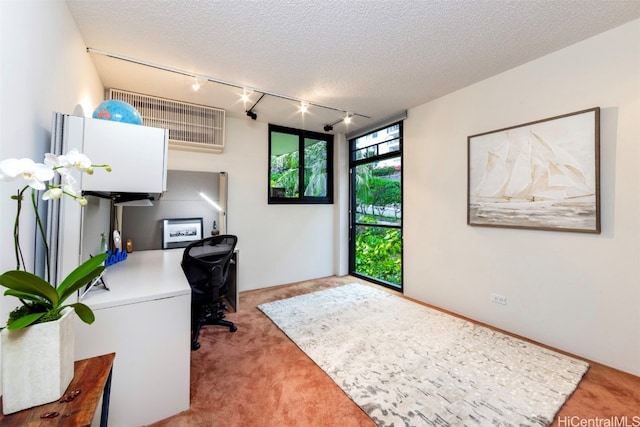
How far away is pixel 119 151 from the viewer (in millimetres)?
1564

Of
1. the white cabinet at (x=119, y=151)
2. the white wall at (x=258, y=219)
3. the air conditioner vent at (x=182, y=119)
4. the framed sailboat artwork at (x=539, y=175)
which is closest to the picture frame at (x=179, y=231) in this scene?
Result: the white wall at (x=258, y=219)

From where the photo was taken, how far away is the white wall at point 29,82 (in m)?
1.07

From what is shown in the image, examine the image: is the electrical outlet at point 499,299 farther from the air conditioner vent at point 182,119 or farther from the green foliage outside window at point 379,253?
the air conditioner vent at point 182,119

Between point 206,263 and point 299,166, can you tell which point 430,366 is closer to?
point 206,263

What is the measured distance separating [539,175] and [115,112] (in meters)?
3.36

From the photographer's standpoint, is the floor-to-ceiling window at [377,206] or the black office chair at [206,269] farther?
the floor-to-ceiling window at [377,206]

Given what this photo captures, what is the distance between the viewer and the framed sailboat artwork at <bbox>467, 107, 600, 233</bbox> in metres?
2.09

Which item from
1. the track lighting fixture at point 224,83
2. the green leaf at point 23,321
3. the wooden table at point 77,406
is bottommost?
the wooden table at point 77,406

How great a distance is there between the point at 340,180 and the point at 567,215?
305 cm

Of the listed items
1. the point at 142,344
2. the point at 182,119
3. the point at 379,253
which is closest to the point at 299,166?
the point at 182,119

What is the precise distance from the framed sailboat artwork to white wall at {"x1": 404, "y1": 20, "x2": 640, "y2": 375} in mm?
73

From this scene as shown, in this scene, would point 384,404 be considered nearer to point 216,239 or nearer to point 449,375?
point 449,375

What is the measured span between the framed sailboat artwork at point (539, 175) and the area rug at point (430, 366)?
3.67ft

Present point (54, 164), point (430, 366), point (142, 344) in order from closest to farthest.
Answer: point (54, 164) → point (142, 344) → point (430, 366)
